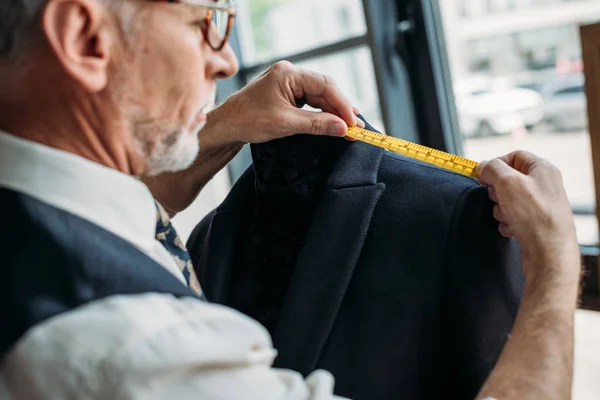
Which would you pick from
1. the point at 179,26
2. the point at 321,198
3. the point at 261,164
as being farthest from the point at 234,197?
the point at 179,26

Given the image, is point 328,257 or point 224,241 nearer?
point 328,257

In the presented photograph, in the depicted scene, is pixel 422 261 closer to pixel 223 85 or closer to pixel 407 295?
pixel 407 295

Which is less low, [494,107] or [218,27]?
[218,27]

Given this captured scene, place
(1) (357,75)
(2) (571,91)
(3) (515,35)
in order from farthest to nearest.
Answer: (1) (357,75) < (3) (515,35) < (2) (571,91)

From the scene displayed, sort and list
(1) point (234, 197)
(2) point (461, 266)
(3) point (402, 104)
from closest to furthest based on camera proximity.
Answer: (2) point (461, 266) < (1) point (234, 197) < (3) point (402, 104)

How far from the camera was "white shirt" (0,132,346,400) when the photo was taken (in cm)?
68

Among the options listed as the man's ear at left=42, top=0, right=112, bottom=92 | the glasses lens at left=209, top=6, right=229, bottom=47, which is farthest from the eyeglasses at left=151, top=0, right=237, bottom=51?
the man's ear at left=42, top=0, right=112, bottom=92

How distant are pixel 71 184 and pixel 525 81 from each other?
7.01 ft

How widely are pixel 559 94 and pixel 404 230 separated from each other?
1586 millimetres

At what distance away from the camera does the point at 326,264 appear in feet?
3.76

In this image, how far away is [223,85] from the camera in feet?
12.6

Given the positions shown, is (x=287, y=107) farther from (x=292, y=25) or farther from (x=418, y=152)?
(x=292, y=25)

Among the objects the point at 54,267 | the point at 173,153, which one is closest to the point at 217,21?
the point at 173,153

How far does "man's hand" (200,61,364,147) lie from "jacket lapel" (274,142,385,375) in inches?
4.3
